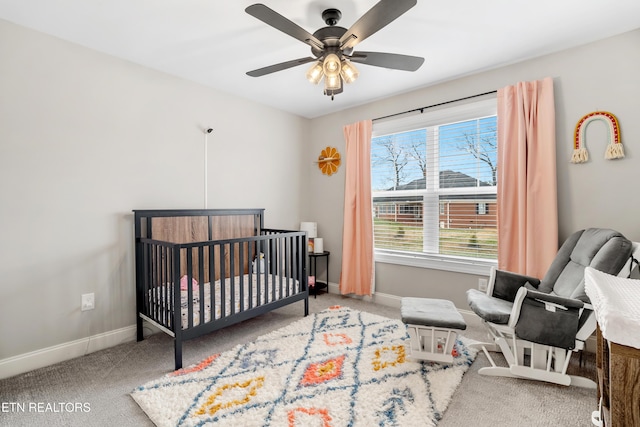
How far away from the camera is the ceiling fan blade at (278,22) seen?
137 cm

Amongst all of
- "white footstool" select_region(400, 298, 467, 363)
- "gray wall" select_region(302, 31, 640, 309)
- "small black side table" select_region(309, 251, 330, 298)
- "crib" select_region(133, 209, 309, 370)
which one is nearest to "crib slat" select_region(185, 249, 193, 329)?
"crib" select_region(133, 209, 309, 370)

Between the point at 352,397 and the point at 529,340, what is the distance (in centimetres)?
110

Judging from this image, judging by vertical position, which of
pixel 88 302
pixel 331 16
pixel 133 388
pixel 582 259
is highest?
pixel 331 16

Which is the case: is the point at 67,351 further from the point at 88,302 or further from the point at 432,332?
the point at 432,332

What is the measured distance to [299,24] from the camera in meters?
1.98

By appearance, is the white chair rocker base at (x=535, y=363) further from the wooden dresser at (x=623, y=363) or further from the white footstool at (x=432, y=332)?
the wooden dresser at (x=623, y=363)

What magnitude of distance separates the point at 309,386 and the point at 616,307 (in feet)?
4.90

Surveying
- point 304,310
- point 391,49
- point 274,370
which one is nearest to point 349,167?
point 391,49

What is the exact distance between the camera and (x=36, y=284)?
2029mm

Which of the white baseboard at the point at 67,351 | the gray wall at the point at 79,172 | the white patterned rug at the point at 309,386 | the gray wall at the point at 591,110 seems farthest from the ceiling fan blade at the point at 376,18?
the white baseboard at the point at 67,351

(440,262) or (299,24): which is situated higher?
(299,24)

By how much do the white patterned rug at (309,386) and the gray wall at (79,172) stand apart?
39.3 inches

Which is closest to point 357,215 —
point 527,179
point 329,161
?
point 329,161

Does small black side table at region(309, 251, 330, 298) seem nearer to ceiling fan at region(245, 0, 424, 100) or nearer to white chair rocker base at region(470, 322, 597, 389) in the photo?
white chair rocker base at region(470, 322, 597, 389)
